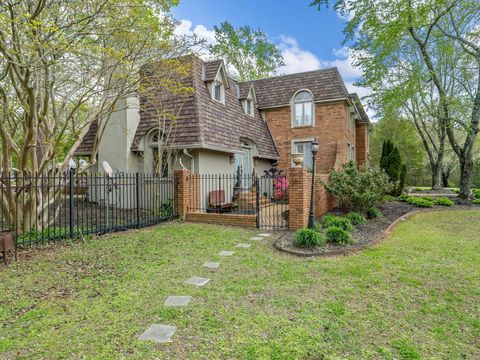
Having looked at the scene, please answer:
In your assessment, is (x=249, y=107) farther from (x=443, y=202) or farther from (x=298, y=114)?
(x=443, y=202)

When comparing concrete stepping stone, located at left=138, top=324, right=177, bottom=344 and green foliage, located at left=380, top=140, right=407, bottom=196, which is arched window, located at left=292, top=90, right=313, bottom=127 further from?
concrete stepping stone, located at left=138, top=324, right=177, bottom=344

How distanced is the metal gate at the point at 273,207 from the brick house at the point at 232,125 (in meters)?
2.17

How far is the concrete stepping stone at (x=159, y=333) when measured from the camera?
332 centimetres

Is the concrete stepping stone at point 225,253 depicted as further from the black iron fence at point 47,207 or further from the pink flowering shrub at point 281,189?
the pink flowering shrub at point 281,189

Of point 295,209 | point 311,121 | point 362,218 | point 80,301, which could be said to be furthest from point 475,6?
point 80,301

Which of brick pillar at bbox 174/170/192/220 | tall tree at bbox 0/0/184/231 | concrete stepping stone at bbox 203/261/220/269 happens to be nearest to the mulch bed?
concrete stepping stone at bbox 203/261/220/269

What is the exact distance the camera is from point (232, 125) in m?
14.6

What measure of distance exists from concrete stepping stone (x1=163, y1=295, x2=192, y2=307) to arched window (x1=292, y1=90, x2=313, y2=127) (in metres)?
14.9

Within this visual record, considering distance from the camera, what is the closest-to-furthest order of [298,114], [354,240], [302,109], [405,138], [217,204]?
1. [354,240]
2. [217,204]
3. [302,109]
4. [298,114]
5. [405,138]

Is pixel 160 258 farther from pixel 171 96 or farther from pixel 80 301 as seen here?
pixel 171 96

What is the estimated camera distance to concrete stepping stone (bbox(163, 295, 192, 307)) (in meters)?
4.21

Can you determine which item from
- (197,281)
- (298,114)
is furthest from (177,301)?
(298,114)

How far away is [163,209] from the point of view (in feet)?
38.3

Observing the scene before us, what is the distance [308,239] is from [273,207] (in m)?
5.89
